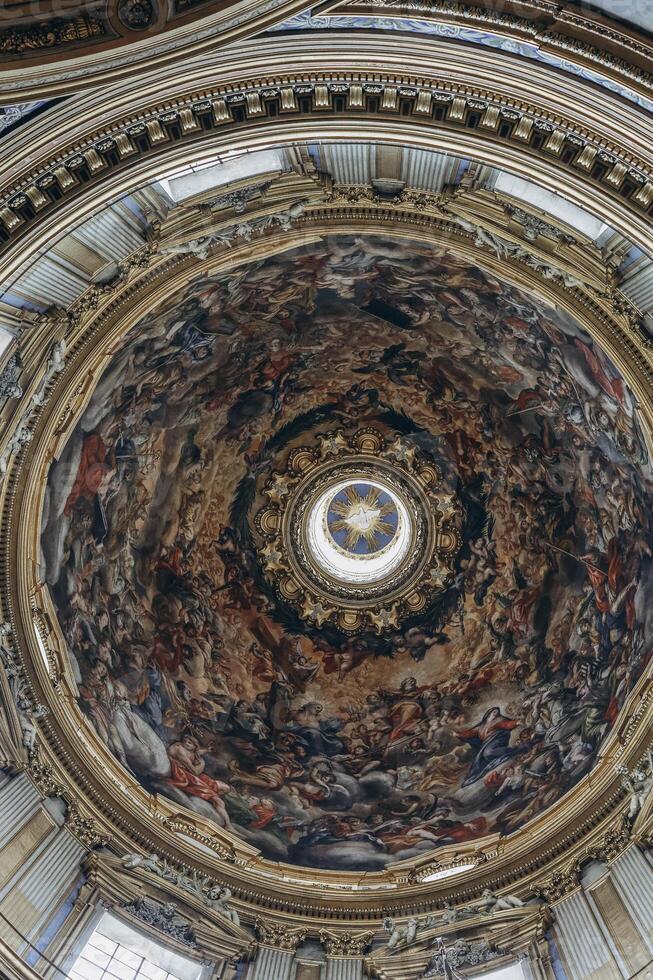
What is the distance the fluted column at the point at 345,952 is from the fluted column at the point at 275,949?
1.75ft

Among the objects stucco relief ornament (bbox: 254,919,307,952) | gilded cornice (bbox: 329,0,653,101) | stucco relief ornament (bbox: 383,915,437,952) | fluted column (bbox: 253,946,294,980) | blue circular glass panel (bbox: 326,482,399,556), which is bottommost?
gilded cornice (bbox: 329,0,653,101)

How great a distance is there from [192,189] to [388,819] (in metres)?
13.2

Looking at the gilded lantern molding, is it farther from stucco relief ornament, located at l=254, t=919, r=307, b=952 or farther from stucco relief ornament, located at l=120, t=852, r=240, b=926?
stucco relief ornament, located at l=254, t=919, r=307, b=952

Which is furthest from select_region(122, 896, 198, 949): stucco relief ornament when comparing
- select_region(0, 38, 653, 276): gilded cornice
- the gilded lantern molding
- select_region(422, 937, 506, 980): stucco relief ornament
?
select_region(0, 38, 653, 276): gilded cornice

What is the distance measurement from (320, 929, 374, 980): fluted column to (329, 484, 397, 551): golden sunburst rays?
32.5ft

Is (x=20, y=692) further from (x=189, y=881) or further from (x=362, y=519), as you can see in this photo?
(x=362, y=519)

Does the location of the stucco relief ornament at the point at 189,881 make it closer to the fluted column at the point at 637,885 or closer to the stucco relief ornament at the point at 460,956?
the stucco relief ornament at the point at 460,956

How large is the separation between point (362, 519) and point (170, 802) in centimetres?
923

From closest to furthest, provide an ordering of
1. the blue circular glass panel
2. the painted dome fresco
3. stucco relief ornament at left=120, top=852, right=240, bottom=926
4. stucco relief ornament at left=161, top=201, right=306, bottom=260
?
stucco relief ornament at left=161, top=201, right=306, bottom=260 → stucco relief ornament at left=120, top=852, right=240, bottom=926 → the painted dome fresco → the blue circular glass panel

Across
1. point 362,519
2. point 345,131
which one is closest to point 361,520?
point 362,519

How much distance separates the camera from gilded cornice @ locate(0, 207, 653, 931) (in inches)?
555

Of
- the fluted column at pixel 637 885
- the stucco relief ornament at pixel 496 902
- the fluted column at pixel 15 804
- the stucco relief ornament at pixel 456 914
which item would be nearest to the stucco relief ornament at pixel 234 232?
the fluted column at pixel 15 804

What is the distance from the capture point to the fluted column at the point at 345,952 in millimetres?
15484

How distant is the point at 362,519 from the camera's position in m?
23.5
